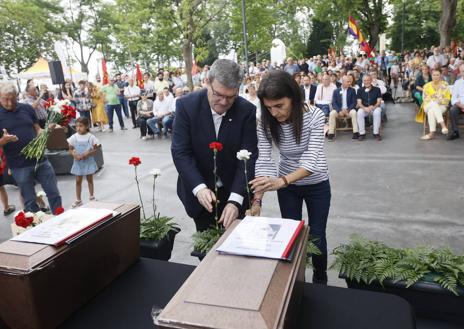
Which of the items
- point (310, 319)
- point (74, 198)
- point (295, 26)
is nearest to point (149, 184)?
point (74, 198)

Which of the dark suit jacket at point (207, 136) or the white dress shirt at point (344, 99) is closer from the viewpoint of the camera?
the dark suit jacket at point (207, 136)

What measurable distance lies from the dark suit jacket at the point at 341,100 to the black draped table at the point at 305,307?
7.93 m

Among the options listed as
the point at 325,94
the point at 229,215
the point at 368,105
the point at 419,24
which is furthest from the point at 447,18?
the point at 419,24

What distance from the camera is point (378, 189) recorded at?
5191mm

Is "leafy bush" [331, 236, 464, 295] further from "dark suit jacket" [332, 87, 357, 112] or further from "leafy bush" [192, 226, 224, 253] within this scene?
"dark suit jacket" [332, 87, 357, 112]

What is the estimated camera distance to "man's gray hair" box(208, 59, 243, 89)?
1887 mm

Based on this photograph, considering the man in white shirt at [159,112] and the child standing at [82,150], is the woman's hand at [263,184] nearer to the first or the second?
the child standing at [82,150]

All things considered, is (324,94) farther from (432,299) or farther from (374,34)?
(374,34)

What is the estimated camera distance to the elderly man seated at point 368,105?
823 centimetres

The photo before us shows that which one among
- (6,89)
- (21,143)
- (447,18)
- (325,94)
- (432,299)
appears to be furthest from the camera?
(447,18)

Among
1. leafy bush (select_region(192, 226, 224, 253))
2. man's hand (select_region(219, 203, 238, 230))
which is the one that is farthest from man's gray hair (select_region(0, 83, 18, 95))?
Result: man's hand (select_region(219, 203, 238, 230))


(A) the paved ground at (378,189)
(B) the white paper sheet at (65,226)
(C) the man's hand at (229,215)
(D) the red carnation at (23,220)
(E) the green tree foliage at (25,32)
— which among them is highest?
(E) the green tree foliage at (25,32)

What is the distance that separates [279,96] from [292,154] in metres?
0.45

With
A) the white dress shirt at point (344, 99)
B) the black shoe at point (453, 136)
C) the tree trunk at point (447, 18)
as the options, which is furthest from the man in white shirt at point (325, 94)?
the tree trunk at point (447, 18)
